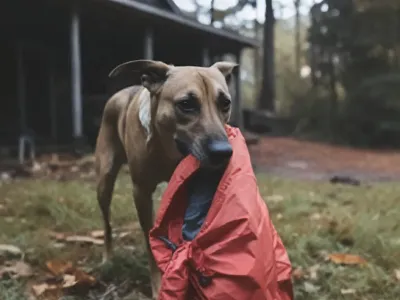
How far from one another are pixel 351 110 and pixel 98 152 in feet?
57.7

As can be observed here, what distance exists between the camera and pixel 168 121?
123 inches

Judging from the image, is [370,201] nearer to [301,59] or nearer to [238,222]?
[238,222]

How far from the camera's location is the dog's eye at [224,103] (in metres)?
3.10

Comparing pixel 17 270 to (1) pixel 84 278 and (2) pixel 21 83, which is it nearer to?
(1) pixel 84 278

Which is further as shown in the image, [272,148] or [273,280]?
[272,148]

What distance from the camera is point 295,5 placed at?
3869 centimetres

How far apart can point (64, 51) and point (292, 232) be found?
11.6 meters

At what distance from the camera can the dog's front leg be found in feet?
12.2

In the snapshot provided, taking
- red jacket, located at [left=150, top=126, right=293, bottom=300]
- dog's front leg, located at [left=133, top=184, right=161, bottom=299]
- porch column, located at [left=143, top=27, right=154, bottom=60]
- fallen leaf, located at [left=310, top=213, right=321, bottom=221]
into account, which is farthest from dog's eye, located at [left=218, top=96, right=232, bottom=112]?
porch column, located at [left=143, top=27, right=154, bottom=60]

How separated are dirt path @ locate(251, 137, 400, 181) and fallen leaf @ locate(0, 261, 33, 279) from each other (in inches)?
309

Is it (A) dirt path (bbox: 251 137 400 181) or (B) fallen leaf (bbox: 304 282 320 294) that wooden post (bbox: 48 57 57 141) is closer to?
(A) dirt path (bbox: 251 137 400 181)

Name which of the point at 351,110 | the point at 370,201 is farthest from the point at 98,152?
the point at 351,110

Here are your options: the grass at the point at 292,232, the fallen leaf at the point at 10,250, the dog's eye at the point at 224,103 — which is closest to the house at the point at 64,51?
the grass at the point at 292,232

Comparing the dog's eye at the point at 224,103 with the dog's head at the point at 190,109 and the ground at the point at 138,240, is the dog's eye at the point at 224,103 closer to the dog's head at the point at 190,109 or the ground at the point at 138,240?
the dog's head at the point at 190,109
